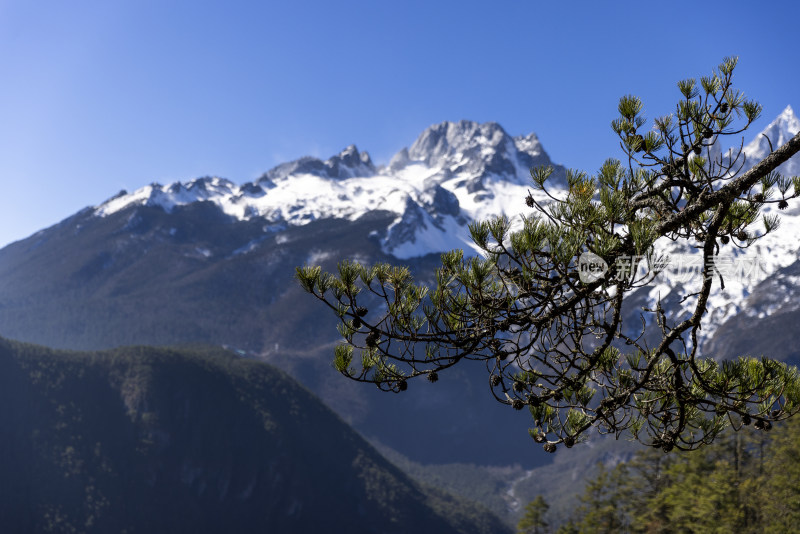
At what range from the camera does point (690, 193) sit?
4.49 m

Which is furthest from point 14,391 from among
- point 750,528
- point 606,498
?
point 750,528

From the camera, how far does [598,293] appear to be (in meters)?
4.25

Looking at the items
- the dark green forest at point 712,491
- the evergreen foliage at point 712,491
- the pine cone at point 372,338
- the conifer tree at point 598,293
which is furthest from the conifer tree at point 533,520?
the pine cone at point 372,338

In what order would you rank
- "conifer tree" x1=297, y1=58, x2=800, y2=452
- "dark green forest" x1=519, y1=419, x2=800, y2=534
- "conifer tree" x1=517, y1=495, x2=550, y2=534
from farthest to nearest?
"conifer tree" x1=517, y1=495, x2=550, y2=534 → "dark green forest" x1=519, y1=419, x2=800, y2=534 → "conifer tree" x1=297, y1=58, x2=800, y2=452

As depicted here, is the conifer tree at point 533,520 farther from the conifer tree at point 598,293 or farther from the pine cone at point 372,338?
the pine cone at point 372,338

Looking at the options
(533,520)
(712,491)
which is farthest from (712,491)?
(533,520)

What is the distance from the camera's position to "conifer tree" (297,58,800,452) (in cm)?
411

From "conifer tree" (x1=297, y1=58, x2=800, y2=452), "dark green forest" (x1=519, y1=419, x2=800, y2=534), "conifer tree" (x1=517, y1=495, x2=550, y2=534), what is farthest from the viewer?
"conifer tree" (x1=517, y1=495, x2=550, y2=534)

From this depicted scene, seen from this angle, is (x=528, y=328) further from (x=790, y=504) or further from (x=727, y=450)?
(x=727, y=450)

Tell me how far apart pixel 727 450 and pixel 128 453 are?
7462 inches

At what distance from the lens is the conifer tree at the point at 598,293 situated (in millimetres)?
4105

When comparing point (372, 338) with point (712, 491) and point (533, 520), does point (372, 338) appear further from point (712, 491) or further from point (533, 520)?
point (533, 520)

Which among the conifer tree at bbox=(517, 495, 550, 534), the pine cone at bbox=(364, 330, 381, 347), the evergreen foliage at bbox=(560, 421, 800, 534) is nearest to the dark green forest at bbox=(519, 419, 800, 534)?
the evergreen foliage at bbox=(560, 421, 800, 534)

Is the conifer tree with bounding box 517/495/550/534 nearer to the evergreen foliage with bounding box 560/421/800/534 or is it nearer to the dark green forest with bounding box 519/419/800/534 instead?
the dark green forest with bounding box 519/419/800/534
